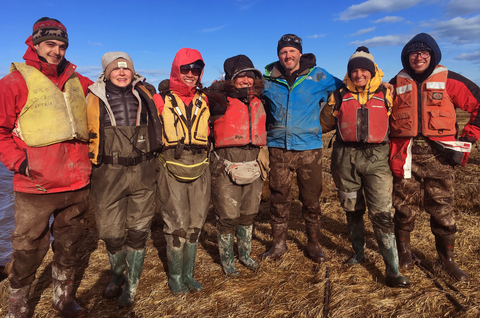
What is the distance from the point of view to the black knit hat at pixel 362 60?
4.23m

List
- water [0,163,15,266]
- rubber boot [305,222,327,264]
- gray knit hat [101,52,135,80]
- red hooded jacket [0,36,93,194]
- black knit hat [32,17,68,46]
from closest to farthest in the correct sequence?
red hooded jacket [0,36,93,194] → black knit hat [32,17,68,46] → gray knit hat [101,52,135,80] → rubber boot [305,222,327,264] → water [0,163,15,266]

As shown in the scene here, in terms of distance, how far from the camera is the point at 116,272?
4.31 meters

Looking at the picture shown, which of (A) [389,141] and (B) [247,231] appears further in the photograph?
(B) [247,231]

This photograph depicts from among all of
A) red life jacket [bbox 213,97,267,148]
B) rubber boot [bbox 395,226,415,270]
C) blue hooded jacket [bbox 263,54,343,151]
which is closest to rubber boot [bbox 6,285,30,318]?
red life jacket [bbox 213,97,267,148]

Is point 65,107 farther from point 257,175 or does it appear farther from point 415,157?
point 415,157

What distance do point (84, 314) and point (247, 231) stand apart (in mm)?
2450

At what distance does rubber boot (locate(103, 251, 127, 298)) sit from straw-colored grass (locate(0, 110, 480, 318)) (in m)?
0.13

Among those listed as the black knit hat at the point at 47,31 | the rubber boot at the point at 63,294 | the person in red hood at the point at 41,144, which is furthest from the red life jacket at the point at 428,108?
the rubber boot at the point at 63,294

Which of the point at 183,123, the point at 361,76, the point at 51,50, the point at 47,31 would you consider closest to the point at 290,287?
the point at 183,123

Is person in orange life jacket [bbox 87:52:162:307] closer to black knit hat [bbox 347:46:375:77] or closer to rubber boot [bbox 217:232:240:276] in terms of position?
rubber boot [bbox 217:232:240:276]

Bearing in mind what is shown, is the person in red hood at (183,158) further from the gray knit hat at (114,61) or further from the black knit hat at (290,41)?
the black knit hat at (290,41)

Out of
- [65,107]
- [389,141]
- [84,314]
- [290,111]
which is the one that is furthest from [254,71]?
[84,314]

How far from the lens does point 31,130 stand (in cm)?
335

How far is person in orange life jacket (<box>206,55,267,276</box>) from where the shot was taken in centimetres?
441
